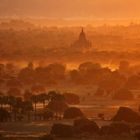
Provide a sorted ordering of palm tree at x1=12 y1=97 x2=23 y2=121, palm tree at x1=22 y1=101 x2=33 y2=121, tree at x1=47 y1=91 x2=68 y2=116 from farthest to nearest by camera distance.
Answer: tree at x1=47 y1=91 x2=68 y2=116, palm tree at x1=22 y1=101 x2=33 y2=121, palm tree at x1=12 y1=97 x2=23 y2=121

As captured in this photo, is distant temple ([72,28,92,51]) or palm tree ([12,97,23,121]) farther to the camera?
distant temple ([72,28,92,51])

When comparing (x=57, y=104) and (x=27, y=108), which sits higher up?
(x=57, y=104)

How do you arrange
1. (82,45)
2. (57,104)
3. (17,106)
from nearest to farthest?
(17,106) < (57,104) < (82,45)

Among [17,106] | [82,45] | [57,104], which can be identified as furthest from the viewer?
[82,45]

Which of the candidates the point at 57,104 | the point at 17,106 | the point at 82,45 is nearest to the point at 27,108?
A: the point at 17,106

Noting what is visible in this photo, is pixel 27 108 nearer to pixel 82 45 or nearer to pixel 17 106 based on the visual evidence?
pixel 17 106

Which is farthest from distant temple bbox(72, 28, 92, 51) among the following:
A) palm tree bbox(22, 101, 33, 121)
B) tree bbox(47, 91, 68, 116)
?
palm tree bbox(22, 101, 33, 121)

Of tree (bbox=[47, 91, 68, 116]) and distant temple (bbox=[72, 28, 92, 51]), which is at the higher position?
distant temple (bbox=[72, 28, 92, 51])

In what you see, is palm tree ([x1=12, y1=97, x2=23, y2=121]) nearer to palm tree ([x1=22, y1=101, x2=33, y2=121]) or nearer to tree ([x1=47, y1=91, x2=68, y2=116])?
palm tree ([x1=22, y1=101, x2=33, y2=121])

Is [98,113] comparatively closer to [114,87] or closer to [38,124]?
[38,124]

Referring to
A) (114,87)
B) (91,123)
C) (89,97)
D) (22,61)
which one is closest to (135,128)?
(91,123)

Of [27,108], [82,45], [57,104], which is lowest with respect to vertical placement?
[27,108]
